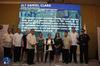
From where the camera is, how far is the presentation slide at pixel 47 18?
369 cm

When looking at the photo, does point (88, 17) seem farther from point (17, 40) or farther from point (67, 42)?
point (17, 40)

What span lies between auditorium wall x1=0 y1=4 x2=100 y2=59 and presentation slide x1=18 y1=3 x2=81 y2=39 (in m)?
0.69

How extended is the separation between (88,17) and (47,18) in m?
2.24

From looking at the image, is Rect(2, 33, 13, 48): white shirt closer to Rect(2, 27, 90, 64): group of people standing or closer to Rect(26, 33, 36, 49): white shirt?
Rect(2, 27, 90, 64): group of people standing

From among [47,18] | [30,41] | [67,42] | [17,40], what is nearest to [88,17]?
[67,42]

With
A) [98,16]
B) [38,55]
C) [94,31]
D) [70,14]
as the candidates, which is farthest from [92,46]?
[38,55]

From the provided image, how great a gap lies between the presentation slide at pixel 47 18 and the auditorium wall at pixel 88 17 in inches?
27.1

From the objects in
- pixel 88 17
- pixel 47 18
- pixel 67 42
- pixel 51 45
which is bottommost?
pixel 51 45

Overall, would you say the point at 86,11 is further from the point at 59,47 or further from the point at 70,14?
the point at 59,47

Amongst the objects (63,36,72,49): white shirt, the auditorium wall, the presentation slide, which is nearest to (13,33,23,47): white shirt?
the presentation slide

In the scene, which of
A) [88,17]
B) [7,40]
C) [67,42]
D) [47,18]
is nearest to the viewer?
[7,40]

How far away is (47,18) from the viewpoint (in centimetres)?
373

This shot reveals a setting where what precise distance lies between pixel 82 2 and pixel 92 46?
228 centimetres

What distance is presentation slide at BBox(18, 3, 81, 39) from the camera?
3691mm
